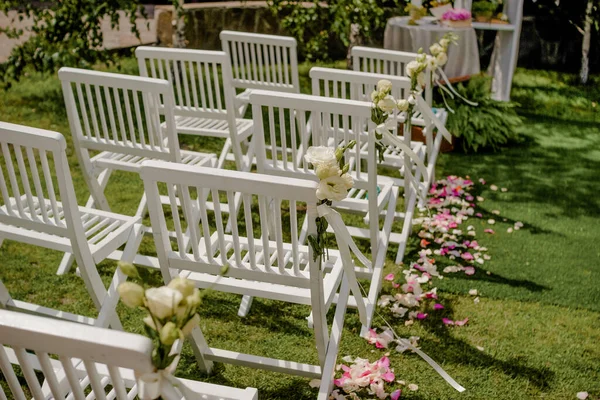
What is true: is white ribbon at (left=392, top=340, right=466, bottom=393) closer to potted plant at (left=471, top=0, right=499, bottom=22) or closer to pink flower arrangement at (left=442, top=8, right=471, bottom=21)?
pink flower arrangement at (left=442, top=8, right=471, bottom=21)

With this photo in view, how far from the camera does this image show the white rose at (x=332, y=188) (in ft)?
6.91

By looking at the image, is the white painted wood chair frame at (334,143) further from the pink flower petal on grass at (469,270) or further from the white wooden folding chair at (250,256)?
the pink flower petal on grass at (469,270)

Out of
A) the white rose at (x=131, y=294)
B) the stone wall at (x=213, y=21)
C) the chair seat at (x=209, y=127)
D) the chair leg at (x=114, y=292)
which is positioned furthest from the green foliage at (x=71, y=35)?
the white rose at (x=131, y=294)

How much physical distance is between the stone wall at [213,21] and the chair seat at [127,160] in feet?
16.1

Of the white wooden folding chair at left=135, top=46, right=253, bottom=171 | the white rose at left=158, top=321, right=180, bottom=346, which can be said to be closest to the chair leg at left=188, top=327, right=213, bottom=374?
the white rose at left=158, top=321, right=180, bottom=346

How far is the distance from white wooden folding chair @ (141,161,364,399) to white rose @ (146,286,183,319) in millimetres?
807

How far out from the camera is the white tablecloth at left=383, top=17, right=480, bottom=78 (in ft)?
20.4

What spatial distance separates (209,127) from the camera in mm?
4445

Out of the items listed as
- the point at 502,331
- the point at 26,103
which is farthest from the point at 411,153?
the point at 26,103

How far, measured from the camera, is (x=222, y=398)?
6.88 feet

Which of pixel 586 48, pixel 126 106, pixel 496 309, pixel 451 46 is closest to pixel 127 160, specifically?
pixel 126 106

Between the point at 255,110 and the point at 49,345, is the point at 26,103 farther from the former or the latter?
the point at 49,345

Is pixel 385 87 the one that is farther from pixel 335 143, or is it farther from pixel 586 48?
pixel 586 48

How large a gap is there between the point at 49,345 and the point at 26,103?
5.81 meters
